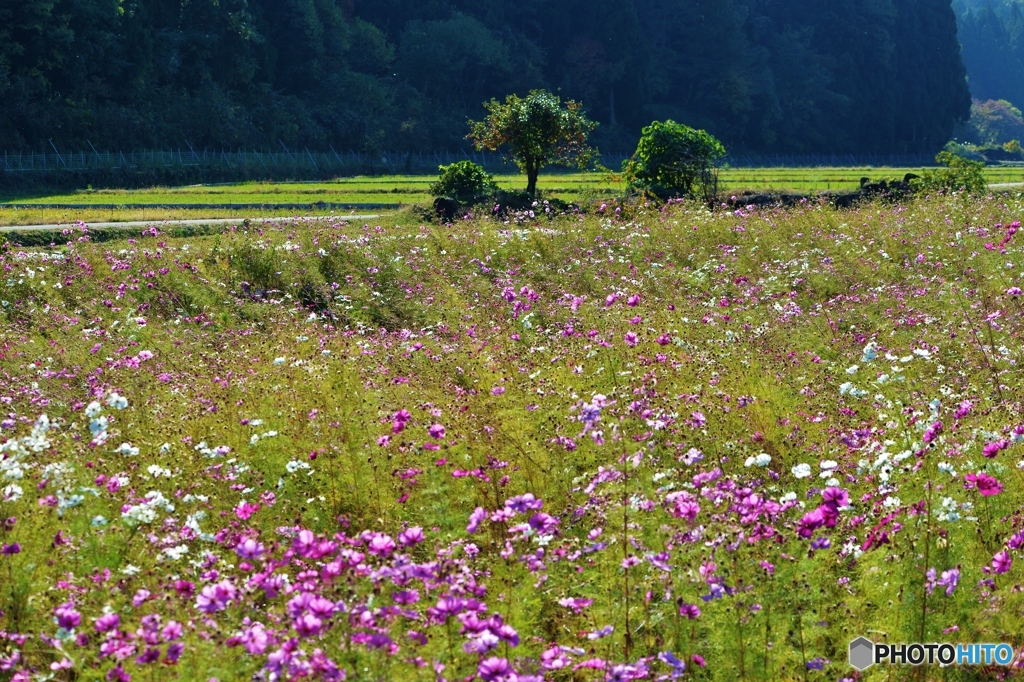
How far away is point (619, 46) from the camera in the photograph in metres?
67.6

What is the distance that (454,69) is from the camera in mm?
62938

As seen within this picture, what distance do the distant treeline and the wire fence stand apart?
11536cm

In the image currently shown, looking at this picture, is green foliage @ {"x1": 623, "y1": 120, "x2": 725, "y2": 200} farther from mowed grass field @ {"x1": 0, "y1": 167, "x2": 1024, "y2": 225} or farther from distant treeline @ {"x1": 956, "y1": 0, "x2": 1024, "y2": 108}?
distant treeline @ {"x1": 956, "y1": 0, "x2": 1024, "y2": 108}

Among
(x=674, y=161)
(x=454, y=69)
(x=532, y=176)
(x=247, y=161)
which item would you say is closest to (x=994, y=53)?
(x=454, y=69)

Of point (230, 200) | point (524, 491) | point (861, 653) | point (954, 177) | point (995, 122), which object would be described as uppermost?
point (995, 122)

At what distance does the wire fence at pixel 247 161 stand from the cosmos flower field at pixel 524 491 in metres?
32.6

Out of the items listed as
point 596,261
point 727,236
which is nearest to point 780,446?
point 596,261

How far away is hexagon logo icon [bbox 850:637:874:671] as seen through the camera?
155 inches

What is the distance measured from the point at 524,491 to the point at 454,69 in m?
60.0

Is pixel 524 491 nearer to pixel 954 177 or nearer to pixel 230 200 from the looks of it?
pixel 954 177

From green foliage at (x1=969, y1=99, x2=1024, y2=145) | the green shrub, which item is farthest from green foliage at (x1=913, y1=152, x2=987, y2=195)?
green foliage at (x1=969, y1=99, x2=1024, y2=145)

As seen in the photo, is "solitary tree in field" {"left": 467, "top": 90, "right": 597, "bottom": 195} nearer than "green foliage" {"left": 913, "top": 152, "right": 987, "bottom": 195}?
No

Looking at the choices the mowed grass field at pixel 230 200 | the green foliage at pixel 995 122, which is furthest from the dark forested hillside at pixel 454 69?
the green foliage at pixel 995 122

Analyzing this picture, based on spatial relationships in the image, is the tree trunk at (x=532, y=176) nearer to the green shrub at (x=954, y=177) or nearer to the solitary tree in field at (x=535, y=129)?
the solitary tree in field at (x=535, y=129)
